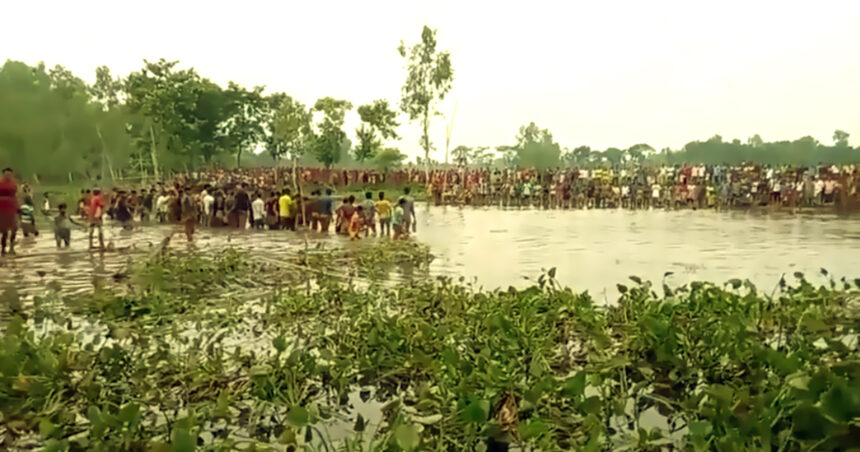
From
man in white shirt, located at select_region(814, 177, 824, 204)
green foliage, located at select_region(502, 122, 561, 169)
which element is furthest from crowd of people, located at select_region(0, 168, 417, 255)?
man in white shirt, located at select_region(814, 177, 824, 204)

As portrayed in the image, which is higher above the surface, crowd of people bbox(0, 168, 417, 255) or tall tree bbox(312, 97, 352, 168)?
tall tree bbox(312, 97, 352, 168)

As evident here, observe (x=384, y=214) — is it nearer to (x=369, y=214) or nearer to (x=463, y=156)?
(x=369, y=214)

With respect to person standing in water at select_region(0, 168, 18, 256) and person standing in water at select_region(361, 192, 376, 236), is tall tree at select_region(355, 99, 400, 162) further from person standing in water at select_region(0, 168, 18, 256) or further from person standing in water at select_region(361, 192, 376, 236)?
person standing in water at select_region(0, 168, 18, 256)

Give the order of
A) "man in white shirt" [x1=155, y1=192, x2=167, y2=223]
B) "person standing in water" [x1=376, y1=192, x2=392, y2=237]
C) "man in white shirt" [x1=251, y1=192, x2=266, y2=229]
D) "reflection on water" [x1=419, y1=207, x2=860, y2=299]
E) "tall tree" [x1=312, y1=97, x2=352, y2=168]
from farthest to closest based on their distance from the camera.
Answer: "tall tree" [x1=312, y1=97, x2=352, y2=168] < "man in white shirt" [x1=251, y1=192, x2=266, y2=229] < "man in white shirt" [x1=155, y1=192, x2=167, y2=223] < "person standing in water" [x1=376, y1=192, x2=392, y2=237] < "reflection on water" [x1=419, y1=207, x2=860, y2=299]

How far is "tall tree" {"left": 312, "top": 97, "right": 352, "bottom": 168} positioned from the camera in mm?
21188

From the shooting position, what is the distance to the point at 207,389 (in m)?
5.54

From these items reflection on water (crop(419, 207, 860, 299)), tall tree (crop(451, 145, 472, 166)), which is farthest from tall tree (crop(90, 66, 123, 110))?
tall tree (crop(451, 145, 472, 166))

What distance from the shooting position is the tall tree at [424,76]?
1708 cm

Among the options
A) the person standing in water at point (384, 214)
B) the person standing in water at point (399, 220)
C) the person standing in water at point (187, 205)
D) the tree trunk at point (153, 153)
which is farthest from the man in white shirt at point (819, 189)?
the tree trunk at point (153, 153)

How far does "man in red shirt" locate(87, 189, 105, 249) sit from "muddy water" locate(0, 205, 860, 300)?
0.29m

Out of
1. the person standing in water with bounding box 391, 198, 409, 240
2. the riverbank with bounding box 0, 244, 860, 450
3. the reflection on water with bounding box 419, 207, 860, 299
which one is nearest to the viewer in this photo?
the riverbank with bounding box 0, 244, 860, 450

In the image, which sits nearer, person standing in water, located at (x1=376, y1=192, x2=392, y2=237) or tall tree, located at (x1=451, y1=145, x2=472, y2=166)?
person standing in water, located at (x1=376, y1=192, x2=392, y2=237)

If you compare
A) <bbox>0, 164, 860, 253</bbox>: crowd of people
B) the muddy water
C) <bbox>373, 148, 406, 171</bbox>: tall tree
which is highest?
<bbox>373, 148, 406, 171</bbox>: tall tree

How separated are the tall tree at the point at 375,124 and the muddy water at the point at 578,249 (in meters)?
2.57
